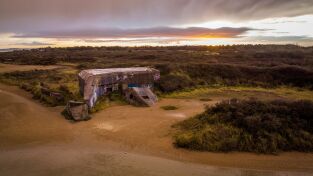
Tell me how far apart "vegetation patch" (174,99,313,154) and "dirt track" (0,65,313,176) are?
0.34m

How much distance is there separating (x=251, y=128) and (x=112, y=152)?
4.41m

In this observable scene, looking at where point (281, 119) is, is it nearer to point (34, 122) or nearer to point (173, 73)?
point (34, 122)

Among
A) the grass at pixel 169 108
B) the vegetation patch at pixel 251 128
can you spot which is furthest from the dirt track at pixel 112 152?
the grass at pixel 169 108

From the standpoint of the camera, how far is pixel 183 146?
26.7 ft

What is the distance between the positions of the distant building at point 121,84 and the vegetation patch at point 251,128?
4236 millimetres

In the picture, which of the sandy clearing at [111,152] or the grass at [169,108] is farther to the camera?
the grass at [169,108]

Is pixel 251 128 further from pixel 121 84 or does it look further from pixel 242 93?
pixel 242 93

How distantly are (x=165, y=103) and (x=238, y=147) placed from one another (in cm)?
627

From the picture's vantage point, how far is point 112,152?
7816 millimetres

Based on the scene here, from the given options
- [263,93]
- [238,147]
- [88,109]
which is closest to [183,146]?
[238,147]

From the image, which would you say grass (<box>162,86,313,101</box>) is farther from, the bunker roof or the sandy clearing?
the sandy clearing

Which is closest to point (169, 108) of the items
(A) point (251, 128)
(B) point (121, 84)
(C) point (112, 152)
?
(B) point (121, 84)

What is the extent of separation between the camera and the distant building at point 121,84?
12824 mm

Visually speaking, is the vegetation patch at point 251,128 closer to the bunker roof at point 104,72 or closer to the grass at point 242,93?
the grass at point 242,93
